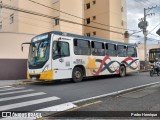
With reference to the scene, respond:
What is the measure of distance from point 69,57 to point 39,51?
1.91 meters

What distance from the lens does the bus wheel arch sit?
17.3 meters

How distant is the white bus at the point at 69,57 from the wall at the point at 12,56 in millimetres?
3894

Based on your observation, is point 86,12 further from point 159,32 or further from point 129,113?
point 129,113

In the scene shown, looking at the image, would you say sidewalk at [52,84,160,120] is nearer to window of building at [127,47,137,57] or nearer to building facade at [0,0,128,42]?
window of building at [127,47,137,57]

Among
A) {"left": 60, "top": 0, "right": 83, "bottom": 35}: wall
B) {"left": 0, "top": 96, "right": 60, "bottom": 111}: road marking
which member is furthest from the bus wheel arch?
{"left": 60, "top": 0, "right": 83, "bottom": 35}: wall

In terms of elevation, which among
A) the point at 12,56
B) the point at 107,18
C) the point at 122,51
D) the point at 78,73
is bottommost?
the point at 78,73

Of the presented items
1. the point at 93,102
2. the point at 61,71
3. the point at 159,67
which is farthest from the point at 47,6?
the point at 93,102

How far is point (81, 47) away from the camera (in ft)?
59.7

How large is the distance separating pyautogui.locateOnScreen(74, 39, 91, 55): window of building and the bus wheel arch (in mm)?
992

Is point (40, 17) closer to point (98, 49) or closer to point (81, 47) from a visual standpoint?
point (98, 49)

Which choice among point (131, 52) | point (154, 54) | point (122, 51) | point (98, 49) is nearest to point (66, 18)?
point (154, 54)

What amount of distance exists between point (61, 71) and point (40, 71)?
4.17 feet

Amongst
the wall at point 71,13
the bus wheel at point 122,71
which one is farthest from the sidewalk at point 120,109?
the wall at point 71,13

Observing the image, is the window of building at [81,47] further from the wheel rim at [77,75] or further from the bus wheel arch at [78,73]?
the wheel rim at [77,75]
